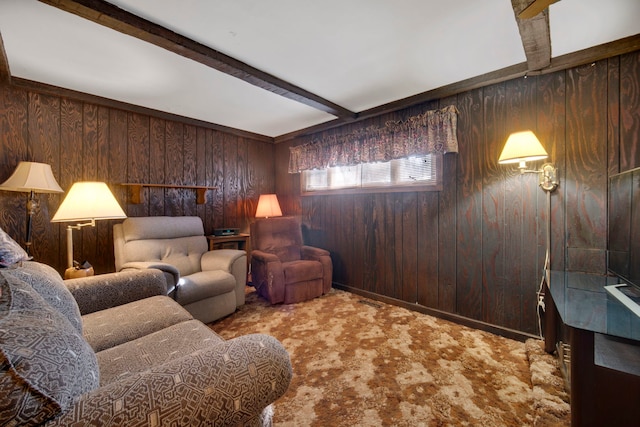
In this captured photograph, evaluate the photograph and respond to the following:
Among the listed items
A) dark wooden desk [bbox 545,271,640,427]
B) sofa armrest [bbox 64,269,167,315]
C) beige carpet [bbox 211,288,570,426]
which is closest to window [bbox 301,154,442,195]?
beige carpet [bbox 211,288,570,426]

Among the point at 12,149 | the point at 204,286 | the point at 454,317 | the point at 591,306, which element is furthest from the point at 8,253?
the point at 454,317

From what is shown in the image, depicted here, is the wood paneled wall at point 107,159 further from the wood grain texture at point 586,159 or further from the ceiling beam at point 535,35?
the wood grain texture at point 586,159

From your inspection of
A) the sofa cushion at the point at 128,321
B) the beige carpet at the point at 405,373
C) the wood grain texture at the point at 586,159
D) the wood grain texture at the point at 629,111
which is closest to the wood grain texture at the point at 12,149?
the sofa cushion at the point at 128,321

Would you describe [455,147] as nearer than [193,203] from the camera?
Yes

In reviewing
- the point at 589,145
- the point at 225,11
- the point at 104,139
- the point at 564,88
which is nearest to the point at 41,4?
the point at 225,11

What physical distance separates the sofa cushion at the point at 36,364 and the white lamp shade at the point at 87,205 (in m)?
1.60

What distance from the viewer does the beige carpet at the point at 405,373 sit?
1.42 meters

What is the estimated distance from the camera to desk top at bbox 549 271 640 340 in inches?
43.1

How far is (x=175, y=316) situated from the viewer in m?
1.55

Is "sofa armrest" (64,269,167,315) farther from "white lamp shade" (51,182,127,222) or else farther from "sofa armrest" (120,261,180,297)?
"white lamp shade" (51,182,127,222)

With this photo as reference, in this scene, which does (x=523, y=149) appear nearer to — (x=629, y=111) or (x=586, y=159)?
(x=586, y=159)

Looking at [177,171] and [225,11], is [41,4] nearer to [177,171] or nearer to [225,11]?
[225,11]

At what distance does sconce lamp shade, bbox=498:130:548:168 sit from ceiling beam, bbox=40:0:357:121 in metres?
1.79

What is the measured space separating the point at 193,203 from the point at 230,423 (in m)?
3.27
